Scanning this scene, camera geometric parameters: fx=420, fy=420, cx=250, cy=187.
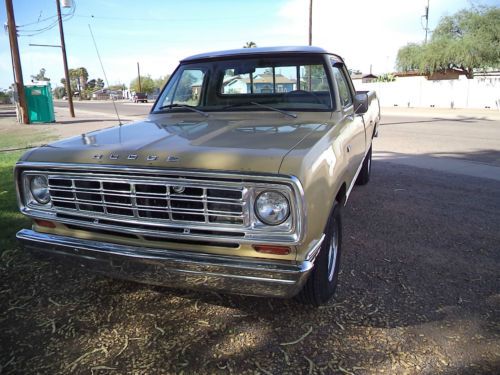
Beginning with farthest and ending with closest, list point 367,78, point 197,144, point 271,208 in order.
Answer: point 367,78
point 197,144
point 271,208

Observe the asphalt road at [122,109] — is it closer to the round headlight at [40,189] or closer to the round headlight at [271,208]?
the round headlight at [40,189]

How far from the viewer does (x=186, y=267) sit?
7.61 feet

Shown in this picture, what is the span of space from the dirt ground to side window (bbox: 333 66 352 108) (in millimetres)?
1380

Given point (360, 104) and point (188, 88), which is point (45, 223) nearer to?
point (188, 88)

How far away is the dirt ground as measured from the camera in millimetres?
2410

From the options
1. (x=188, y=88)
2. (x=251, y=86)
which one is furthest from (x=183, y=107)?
(x=251, y=86)

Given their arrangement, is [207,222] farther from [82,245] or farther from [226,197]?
[82,245]

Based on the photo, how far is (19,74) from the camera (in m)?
18.1

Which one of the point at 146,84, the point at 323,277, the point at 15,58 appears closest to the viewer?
the point at 323,277

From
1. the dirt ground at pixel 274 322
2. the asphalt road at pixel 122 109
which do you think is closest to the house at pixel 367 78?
the asphalt road at pixel 122 109

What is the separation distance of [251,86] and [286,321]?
2.22 meters

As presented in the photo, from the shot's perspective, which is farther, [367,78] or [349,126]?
[367,78]

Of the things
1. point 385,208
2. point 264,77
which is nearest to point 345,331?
point 264,77

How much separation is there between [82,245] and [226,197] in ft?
3.28
